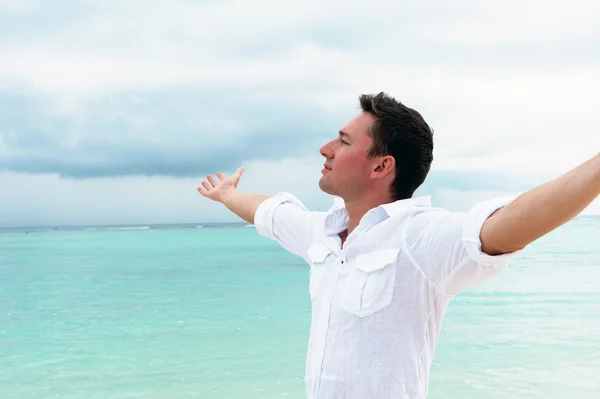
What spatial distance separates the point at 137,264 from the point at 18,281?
6.19 m

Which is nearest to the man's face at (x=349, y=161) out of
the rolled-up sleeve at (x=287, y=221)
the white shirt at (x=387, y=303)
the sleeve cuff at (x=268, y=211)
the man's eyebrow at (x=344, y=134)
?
the man's eyebrow at (x=344, y=134)

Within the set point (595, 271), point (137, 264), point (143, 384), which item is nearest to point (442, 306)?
point (143, 384)

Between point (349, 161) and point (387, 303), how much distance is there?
0.50 metres

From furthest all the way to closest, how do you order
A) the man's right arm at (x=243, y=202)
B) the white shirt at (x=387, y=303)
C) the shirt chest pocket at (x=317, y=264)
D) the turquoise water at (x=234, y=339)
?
the turquoise water at (x=234, y=339)
the man's right arm at (x=243, y=202)
the shirt chest pocket at (x=317, y=264)
the white shirt at (x=387, y=303)

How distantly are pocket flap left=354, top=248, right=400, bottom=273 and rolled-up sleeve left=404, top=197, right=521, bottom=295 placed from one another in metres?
0.05

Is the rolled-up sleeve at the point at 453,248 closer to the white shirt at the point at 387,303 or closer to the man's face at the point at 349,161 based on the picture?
the white shirt at the point at 387,303

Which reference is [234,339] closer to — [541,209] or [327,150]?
[327,150]

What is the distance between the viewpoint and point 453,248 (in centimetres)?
161

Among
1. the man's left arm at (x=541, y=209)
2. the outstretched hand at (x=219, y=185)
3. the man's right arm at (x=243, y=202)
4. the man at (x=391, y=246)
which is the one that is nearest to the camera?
the man's left arm at (x=541, y=209)

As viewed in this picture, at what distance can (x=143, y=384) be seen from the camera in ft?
23.1

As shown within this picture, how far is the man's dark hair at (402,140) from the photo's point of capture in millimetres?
2008

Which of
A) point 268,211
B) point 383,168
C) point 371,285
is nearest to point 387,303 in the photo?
point 371,285

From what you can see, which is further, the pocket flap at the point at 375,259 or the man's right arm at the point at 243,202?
the man's right arm at the point at 243,202

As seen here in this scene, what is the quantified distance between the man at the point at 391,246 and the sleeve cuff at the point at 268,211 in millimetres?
199
